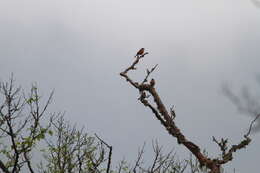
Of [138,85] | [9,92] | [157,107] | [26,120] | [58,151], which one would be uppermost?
[58,151]

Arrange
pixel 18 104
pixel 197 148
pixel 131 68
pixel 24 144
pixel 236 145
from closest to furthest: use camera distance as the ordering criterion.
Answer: pixel 197 148, pixel 236 145, pixel 131 68, pixel 24 144, pixel 18 104

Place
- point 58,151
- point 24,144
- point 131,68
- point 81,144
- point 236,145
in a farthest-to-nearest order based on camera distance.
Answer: point 81,144 < point 58,151 < point 24,144 < point 131,68 < point 236,145

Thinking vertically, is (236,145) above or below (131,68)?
below

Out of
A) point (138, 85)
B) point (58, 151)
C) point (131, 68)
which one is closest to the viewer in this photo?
point (138, 85)

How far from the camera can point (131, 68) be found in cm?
204

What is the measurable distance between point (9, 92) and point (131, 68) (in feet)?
29.2

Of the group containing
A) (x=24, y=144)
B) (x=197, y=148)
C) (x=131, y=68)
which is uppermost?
(x=24, y=144)

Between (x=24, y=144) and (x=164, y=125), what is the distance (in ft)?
19.5

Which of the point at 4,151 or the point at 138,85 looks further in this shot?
the point at 4,151

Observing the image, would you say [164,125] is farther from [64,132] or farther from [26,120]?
[64,132]

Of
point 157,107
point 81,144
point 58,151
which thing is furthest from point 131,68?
point 81,144

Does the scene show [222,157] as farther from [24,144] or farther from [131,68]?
[24,144]

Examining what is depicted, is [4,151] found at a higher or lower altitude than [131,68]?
higher

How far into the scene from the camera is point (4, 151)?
12469 mm
